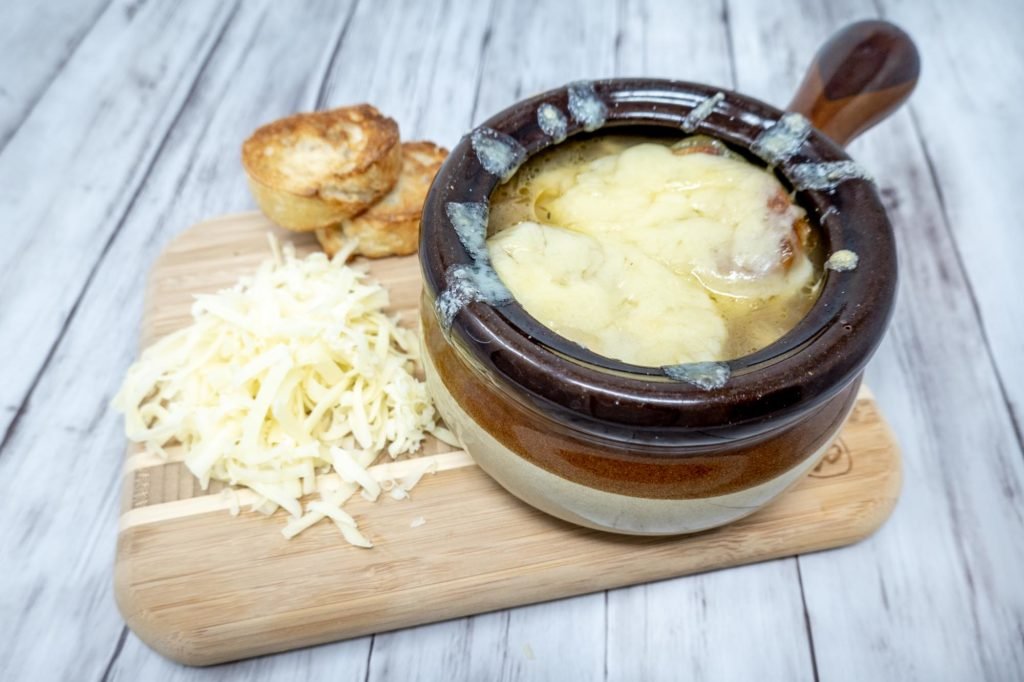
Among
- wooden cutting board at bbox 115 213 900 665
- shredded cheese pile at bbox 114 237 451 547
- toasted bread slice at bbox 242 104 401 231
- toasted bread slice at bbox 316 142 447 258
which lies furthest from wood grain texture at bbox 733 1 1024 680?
toasted bread slice at bbox 242 104 401 231

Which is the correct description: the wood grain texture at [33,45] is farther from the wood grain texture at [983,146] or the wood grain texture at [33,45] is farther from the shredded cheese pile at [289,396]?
the wood grain texture at [983,146]

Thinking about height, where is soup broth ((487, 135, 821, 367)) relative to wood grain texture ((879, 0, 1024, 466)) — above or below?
above

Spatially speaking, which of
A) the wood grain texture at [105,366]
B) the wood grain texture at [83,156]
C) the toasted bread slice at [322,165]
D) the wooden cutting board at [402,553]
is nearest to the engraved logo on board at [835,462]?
the wooden cutting board at [402,553]

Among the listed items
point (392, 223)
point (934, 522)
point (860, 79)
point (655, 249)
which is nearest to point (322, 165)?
point (392, 223)

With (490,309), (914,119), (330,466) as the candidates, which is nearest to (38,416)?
(330,466)

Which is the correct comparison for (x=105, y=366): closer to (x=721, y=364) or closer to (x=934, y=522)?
(x=721, y=364)

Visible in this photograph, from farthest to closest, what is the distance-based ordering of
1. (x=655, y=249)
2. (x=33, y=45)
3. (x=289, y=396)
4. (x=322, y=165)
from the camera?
(x=33, y=45), (x=322, y=165), (x=289, y=396), (x=655, y=249)

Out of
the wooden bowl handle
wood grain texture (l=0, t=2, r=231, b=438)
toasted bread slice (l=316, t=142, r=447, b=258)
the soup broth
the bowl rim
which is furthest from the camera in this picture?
wood grain texture (l=0, t=2, r=231, b=438)

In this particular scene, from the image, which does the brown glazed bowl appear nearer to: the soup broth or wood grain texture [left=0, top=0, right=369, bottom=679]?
the soup broth
